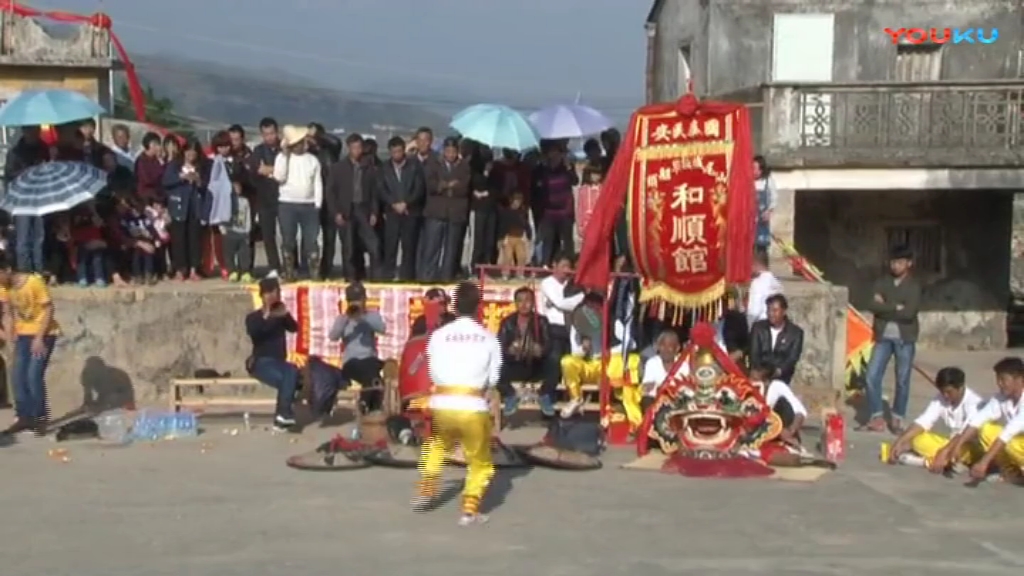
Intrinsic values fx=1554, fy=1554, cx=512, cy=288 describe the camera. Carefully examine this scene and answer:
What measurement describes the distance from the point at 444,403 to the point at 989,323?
15.1 m

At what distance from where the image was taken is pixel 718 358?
12.5m

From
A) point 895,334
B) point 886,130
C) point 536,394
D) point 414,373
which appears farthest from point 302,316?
point 886,130

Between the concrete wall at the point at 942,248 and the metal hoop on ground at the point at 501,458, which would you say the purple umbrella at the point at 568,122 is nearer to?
the metal hoop on ground at the point at 501,458

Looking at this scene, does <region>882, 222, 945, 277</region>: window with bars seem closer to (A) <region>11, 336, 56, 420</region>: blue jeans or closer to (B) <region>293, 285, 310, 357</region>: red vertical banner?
(B) <region>293, 285, 310, 357</region>: red vertical banner

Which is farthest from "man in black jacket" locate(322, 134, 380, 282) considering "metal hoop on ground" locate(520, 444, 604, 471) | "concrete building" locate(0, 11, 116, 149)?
"concrete building" locate(0, 11, 116, 149)

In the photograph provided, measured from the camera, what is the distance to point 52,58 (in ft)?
95.2

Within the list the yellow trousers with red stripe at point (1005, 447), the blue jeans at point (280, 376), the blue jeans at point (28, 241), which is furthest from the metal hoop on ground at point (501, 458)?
the blue jeans at point (28, 241)

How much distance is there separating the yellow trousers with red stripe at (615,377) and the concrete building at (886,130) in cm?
722

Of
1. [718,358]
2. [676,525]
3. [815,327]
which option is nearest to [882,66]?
[815,327]

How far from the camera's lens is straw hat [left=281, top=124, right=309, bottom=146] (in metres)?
16.1

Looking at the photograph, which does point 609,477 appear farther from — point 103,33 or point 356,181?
point 103,33

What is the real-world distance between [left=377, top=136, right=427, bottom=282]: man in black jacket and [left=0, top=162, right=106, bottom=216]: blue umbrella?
284cm

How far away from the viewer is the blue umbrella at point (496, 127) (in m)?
15.7

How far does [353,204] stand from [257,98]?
2691 cm
